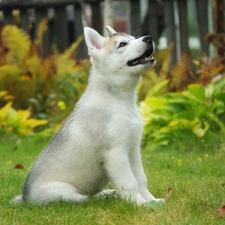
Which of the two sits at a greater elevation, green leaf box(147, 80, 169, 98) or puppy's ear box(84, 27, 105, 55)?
puppy's ear box(84, 27, 105, 55)

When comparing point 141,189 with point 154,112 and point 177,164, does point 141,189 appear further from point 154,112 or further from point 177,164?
point 154,112

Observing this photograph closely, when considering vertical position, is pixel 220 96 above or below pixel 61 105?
above

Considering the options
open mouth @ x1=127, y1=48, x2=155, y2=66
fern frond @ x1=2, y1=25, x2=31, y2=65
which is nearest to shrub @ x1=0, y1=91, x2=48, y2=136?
fern frond @ x1=2, y1=25, x2=31, y2=65

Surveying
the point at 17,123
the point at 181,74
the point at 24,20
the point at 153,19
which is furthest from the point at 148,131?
the point at 24,20

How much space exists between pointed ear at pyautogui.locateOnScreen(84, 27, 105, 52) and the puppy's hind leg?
45.8 inches

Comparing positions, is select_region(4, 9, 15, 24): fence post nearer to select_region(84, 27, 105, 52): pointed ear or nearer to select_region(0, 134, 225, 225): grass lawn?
select_region(0, 134, 225, 225): grass lawn

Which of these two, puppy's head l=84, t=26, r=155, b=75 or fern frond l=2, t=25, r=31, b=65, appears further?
fern frond l=2, t=25, r=31, b=65

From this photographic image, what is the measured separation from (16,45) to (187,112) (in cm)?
369

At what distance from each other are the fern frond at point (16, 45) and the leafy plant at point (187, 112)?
9.08 ft

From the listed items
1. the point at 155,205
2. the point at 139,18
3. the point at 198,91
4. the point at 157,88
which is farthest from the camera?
the point at 139,18

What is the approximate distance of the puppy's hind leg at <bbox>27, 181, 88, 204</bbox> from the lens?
17.4 feet

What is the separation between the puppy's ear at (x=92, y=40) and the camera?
5.55m

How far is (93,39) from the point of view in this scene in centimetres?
561

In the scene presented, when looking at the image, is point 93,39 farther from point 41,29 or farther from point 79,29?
point 79,29
